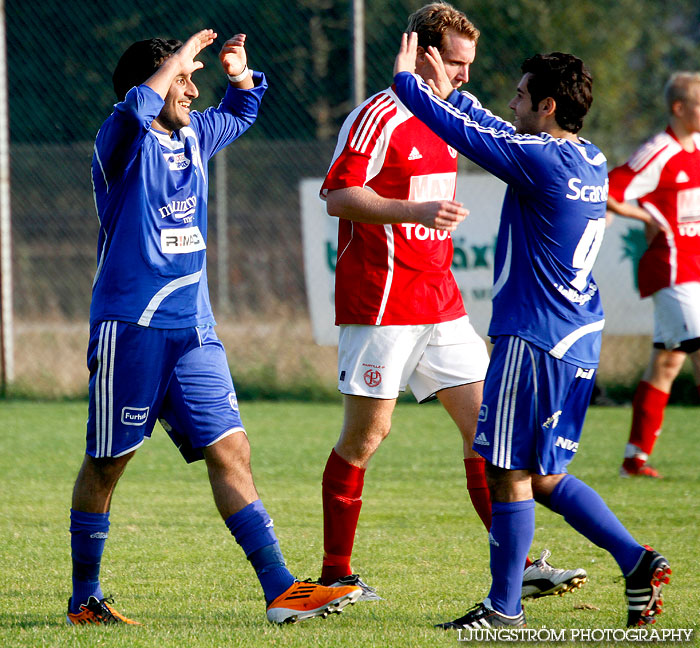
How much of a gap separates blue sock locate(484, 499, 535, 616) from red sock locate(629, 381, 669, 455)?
11.2ft

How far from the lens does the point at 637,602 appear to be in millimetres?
3578

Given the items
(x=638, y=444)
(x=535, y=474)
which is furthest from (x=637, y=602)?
(x=638, y=444)

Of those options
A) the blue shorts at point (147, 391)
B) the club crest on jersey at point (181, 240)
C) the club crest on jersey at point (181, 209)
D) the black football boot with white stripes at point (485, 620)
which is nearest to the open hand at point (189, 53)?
the club crest on jersey at point (181, 209)

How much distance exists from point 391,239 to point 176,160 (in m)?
0.94

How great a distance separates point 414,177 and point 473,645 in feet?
6.08

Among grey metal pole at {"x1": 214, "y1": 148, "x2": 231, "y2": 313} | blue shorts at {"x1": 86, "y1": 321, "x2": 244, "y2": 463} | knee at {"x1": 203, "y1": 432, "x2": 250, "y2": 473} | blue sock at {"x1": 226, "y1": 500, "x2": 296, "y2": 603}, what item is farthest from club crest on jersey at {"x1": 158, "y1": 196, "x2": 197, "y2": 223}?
grey metal pole at {"x1": 214, "y1": 148, "x2": 231, "y2": 313}

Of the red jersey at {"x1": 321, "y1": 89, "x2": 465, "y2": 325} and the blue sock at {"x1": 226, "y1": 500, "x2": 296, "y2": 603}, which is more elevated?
the red jersey at {"x1": 321, "y1": 89, "x2": 465, "y2": 325}

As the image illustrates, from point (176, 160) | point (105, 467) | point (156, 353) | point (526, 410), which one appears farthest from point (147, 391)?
point (526, 410)

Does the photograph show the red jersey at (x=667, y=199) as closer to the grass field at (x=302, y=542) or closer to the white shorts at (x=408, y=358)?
→ the grass field at (x=302, y=542)

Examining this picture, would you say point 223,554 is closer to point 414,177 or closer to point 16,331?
point 414,177

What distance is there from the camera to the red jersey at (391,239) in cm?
419

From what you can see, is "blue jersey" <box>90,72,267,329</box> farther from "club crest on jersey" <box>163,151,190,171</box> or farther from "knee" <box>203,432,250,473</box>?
"knee" <box>203,432,250,473</box>

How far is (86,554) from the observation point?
12.4ft

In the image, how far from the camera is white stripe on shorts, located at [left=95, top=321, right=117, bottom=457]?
3.72 m
